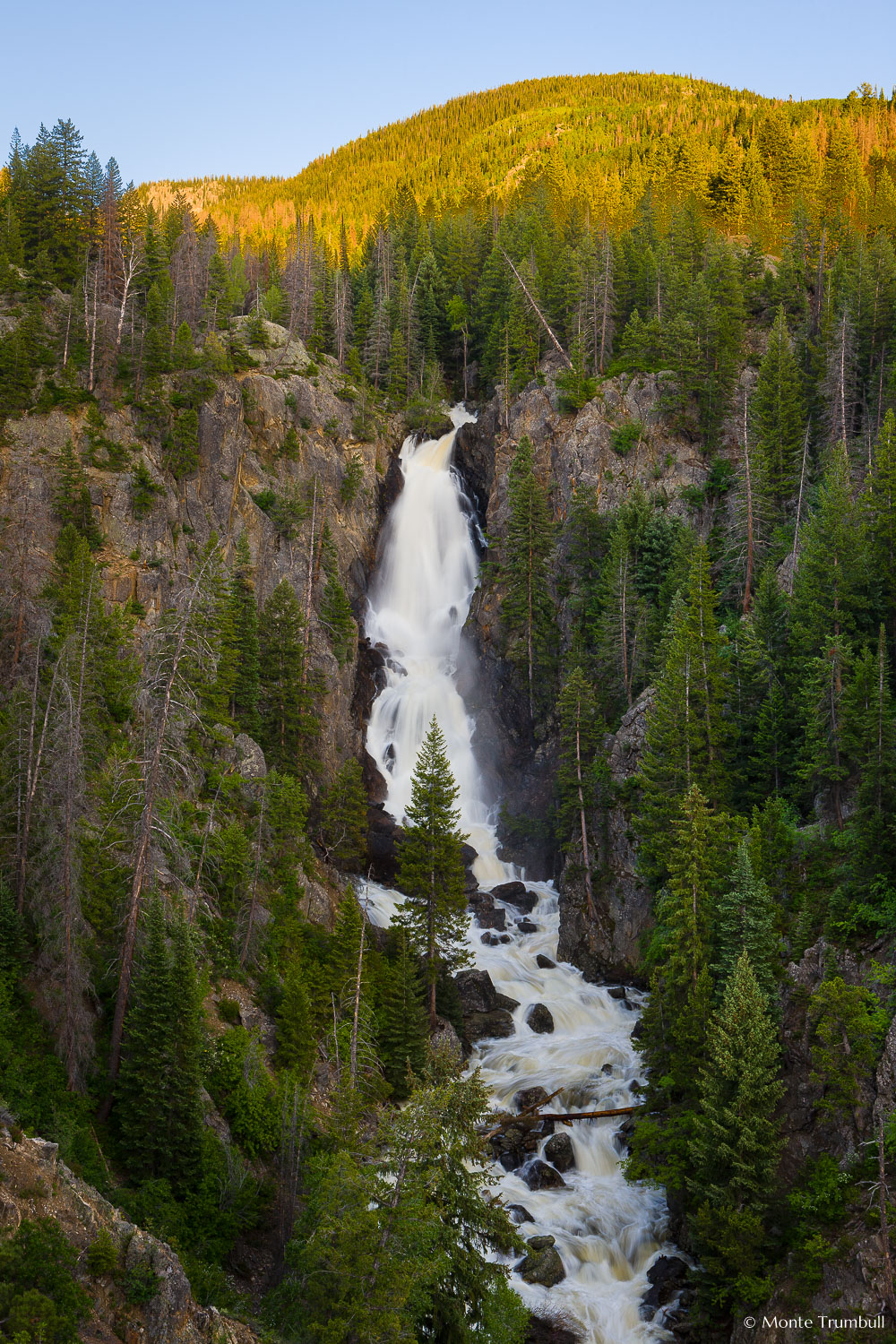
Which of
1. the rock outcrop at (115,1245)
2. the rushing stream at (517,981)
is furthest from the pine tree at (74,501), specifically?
the rock outcrop at (115,1245)

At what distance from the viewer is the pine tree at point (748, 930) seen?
28219mm

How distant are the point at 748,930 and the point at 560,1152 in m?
10.6

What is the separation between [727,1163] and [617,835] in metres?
20.6

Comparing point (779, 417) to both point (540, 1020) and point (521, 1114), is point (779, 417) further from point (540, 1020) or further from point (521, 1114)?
point (521, 1114)

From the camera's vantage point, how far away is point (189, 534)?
5578cm

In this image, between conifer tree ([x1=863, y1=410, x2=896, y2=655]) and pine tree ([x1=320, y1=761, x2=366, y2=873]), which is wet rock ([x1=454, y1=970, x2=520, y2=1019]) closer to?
pine tree ([x1=320, y1=761, x2=366, y2=873])

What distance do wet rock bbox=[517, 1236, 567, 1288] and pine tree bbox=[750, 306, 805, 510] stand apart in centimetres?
4418

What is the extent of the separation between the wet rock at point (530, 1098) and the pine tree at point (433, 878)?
14.4 feet

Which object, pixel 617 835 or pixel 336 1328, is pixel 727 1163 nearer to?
pixel 336 1328

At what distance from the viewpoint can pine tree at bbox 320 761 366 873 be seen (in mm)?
44594

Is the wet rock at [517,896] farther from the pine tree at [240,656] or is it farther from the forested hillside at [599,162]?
the forested hillside at [599,162]

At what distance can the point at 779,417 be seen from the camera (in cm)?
5722

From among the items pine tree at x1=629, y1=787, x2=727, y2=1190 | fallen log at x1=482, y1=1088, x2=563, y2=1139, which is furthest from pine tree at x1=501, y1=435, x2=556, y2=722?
fallen log at x1=482, y1=1088, x2=563, y2=1139

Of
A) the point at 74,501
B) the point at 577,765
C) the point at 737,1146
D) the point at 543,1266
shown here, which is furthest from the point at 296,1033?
the point at 74,501
